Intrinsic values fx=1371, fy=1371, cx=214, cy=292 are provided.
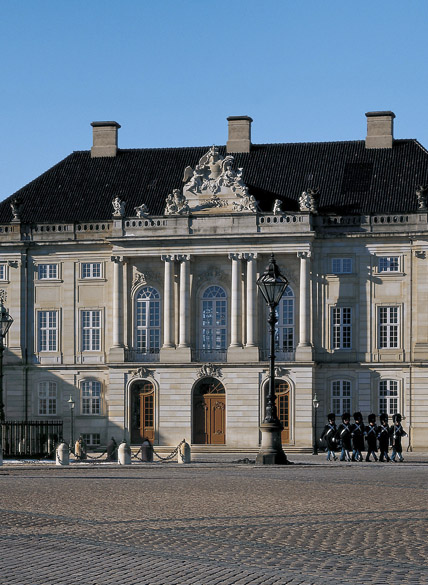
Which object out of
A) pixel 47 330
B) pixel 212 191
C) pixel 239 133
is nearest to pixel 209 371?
pixel 212 191

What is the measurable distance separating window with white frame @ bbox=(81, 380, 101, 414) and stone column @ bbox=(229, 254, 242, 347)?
7.63 m

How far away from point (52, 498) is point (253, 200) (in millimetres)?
41632

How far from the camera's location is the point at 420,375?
65.2m

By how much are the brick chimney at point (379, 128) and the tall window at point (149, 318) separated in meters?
13.6

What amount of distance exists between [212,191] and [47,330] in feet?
36.4

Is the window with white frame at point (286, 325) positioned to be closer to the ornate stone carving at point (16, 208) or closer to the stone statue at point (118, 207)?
the stone statue at point (118, 207)

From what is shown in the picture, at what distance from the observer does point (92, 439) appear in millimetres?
68188

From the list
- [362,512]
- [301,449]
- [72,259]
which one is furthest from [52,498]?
[72,259]

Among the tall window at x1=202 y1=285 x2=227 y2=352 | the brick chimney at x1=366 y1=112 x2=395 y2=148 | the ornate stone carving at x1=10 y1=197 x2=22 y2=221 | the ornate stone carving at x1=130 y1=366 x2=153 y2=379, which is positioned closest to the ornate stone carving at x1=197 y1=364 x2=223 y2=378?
the tall window at x1=202 y1=285 x2=227 y2=352

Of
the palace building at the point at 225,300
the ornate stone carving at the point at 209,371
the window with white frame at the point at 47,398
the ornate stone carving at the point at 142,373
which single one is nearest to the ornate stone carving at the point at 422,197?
the palace building at the point at 225,300

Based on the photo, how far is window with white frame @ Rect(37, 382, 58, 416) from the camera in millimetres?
69188

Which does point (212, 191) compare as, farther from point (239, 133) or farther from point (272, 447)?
point (272, 447)

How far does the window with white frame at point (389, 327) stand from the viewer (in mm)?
66062

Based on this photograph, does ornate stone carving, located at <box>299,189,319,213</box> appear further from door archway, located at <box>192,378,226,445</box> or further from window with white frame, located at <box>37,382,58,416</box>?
window with white frame, located at <box>37,382,58,416</box>
